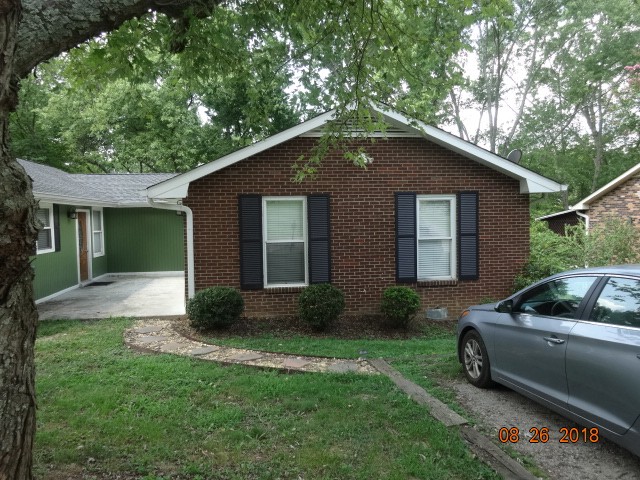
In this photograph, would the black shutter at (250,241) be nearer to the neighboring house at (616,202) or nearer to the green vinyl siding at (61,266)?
the green vinyl siding at (61,266)

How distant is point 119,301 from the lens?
11273 millimetres

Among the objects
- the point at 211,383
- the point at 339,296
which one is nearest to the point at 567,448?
the point at 211,383

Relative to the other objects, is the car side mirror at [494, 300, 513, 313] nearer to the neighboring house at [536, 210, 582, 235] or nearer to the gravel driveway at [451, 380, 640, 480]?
the gravel driveway at [451, 380, 640, 480]

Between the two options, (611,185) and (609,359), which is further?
(611,185)

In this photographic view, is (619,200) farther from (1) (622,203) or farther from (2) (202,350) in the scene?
(2) (202,350)

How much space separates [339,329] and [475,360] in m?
3.54

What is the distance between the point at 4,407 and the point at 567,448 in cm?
392

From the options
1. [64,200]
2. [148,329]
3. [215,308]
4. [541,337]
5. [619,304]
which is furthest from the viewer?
[64,200]

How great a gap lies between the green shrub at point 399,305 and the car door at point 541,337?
11.7 ft

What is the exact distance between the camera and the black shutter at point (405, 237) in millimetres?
9203

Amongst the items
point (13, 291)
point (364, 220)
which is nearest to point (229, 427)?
point (13, 291)

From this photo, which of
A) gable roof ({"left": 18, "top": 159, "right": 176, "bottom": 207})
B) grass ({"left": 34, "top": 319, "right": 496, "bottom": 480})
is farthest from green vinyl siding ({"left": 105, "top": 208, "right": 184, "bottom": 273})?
grass ({"left": 34, "top": 319, "right": 496, "bottom": 480})

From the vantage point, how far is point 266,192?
886 centimetres

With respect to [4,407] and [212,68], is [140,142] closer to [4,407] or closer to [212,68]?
[212,68]
